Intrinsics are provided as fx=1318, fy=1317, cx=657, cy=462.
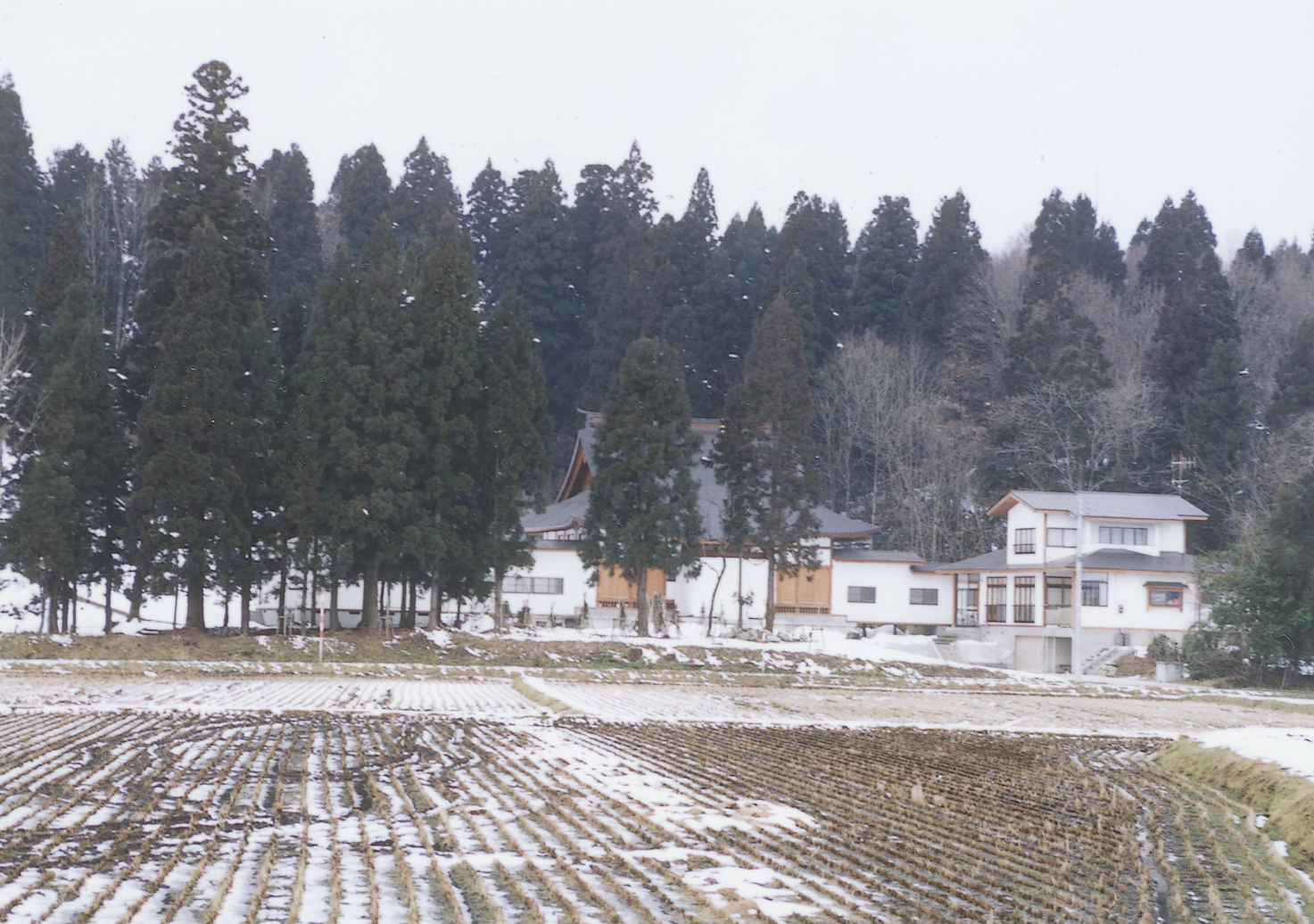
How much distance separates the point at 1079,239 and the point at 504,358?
134 ft

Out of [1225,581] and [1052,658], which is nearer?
[1225,581]

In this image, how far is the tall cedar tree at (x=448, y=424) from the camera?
3047 centimetres

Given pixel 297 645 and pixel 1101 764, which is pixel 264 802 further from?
pixel 297 645

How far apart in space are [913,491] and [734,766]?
123ft

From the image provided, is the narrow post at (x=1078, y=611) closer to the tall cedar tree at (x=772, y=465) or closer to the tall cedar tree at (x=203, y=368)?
the tall cedar tree at (x=772, y=465)

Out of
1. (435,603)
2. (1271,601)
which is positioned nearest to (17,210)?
(435,603)

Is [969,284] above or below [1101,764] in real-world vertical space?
above

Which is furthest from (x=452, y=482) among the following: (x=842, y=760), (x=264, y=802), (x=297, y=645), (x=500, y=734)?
(x=264, y=802)

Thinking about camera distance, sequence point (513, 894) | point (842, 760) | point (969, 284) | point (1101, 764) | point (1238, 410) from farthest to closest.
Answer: point (969, 284) < point (1238, 410) < point (1101, 764) < point (842, 760) < point (513, 894)

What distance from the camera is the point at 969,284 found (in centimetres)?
5591

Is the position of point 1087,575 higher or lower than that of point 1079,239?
lower

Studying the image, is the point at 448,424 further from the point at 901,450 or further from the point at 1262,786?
the point at 901,450

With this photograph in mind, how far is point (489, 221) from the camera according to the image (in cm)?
6241

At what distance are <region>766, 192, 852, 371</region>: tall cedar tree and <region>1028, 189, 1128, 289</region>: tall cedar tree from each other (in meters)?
8.74
